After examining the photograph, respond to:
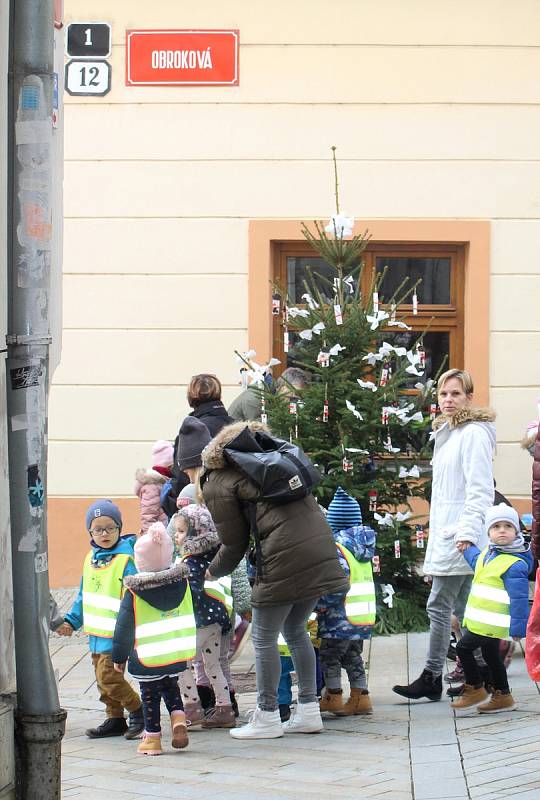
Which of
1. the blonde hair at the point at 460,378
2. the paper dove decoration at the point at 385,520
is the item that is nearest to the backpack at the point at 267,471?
the blonde hair at the point at 460,378

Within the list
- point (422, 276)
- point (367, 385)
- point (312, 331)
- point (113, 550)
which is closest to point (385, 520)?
point (367, 385)

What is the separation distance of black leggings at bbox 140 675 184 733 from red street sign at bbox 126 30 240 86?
255 inches

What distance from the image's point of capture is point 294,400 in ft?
31.1

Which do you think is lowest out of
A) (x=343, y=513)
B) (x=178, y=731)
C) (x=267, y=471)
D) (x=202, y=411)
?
(x=178, y=731)

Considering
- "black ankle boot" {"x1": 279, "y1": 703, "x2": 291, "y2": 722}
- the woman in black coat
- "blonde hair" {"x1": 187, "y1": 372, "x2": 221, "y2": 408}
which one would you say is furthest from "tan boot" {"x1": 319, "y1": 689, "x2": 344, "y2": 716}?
"blonde hair" {"x1": 187, "y1": 372, "x2": 221, "y2": 408}

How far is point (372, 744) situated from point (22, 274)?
285 cm

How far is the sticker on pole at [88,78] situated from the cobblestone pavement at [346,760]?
19.0ft

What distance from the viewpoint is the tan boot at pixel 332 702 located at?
753 cm

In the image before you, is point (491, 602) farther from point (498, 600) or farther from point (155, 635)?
point (155, 635)

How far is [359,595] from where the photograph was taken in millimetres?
7477

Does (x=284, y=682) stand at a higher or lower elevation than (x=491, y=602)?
lower

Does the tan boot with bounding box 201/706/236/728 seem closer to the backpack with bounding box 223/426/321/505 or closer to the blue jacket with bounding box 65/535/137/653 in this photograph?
the blue jacket with bounding box 65/535/137/653

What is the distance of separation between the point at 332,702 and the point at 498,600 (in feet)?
3.39

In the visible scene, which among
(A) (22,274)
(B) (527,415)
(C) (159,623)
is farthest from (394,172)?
(A) (22,274)
